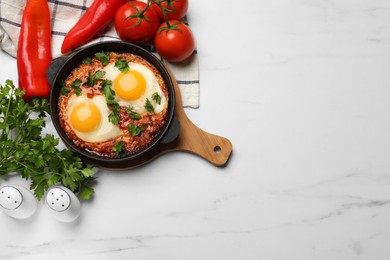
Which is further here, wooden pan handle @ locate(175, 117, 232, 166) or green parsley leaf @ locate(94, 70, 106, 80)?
wooden pan handle @ locate(175, 117, 232, 166)

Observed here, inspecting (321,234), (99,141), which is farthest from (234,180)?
(99,141)

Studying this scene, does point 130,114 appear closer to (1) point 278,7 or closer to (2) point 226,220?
(2) point 226,220

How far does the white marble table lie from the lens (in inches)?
112

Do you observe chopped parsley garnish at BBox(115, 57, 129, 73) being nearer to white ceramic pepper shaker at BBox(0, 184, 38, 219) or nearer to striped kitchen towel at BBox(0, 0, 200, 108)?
striped kitchen towel at BBox(0, 0, 200, 108)

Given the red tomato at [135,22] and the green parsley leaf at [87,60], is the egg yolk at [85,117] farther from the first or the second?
the red tomato at [135,22]

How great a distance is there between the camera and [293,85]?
2973mm

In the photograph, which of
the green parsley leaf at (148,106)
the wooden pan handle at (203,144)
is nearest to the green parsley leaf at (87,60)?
the green parsley leaf at (148,106)

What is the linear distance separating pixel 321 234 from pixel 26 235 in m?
1.62

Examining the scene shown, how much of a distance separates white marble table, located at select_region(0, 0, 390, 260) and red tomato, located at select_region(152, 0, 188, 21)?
0.58 ft

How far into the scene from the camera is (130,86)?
258 cm

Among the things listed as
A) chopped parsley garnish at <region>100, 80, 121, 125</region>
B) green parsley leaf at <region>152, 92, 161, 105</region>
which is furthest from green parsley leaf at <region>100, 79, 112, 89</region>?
green parsley leaf at <region>152, 92, 161, 105</region>

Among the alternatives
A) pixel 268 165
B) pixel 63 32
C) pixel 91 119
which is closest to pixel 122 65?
pixel 91 119

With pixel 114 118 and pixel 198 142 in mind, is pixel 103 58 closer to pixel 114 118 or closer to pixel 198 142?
pixel 114 118

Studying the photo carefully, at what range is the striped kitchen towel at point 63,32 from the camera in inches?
112
